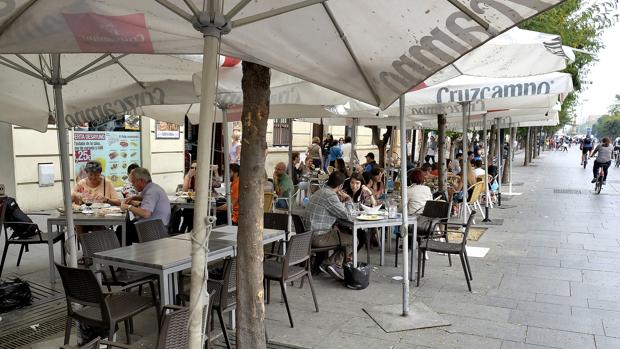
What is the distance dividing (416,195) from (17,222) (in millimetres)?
5605

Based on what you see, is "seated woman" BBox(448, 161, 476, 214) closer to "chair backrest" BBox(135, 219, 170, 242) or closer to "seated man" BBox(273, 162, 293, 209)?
"seated man" BBox(273, 162, 293, 209)

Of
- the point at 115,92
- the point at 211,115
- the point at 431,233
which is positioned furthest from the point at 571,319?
the point at 115,92

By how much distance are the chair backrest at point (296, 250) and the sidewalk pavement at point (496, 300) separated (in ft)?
1.82

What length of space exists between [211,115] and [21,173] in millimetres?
9571

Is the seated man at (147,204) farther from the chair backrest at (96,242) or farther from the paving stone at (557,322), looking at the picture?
the paving stone at (557,322)

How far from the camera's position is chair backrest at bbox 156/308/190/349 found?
A: 2.73m

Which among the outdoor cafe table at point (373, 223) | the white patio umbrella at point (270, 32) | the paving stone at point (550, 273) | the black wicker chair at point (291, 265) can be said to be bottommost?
the paving stone at point (550, 273)

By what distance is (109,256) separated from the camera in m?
4.14

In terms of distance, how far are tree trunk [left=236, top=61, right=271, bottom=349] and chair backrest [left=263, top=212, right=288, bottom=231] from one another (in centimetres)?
269

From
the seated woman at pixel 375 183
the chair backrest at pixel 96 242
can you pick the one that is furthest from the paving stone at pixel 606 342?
the chair backrest at pixel 96 242

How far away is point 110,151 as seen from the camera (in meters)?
12.3

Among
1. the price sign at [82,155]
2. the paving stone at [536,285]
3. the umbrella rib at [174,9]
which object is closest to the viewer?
the umbrella rib at [174,9]

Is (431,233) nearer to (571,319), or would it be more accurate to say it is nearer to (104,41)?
(571,319)

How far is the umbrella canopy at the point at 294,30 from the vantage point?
2.36m
